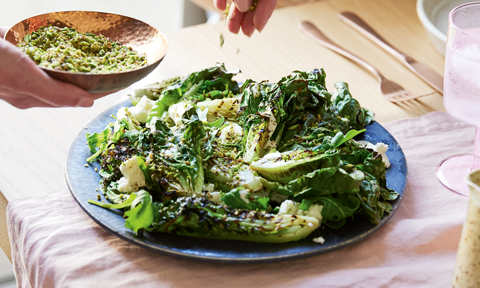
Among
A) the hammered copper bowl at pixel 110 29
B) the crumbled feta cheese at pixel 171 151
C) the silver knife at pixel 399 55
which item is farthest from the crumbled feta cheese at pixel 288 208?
the silver knife at pixel 399 55

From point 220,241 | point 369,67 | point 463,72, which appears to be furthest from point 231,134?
point 369,67

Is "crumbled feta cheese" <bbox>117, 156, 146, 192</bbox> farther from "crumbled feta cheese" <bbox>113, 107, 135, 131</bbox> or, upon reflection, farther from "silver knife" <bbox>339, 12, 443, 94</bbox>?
"silver knife" <bbox>339, 12, 443, 94</bbox>

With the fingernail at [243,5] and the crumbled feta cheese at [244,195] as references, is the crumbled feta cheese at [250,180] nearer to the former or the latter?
the crumbled feta cheese at [244,195]

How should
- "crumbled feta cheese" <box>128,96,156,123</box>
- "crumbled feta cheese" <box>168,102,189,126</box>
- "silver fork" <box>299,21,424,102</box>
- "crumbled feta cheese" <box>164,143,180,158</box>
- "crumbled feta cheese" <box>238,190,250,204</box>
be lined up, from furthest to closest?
"silver fork" <box>299,21,424,102</box> < "crumbled feta cheese" <box>128,96,156,123</box> < "crumbled feta cheese" <box>168,102,189,126</box> < "crumbled feta cheese" <box>164,143,180,158</box> < "crumbled feta cheese" <box>238,190,250,204</box>

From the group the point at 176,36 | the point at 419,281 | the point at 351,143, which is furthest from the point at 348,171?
the point at 176,36

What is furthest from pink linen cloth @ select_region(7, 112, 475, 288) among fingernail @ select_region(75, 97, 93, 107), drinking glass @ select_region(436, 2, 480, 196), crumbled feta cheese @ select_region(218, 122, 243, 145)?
crumbled feta cheese @ select_region(218, 122, 243, 145)

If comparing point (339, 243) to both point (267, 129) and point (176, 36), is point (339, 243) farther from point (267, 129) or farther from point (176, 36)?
point (176, 36)

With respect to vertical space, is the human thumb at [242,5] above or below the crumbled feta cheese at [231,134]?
above
